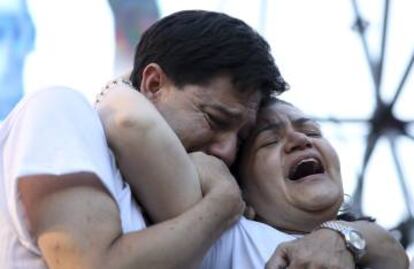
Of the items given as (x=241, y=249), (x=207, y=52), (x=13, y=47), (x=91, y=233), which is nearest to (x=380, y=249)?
(x=241, y=249)

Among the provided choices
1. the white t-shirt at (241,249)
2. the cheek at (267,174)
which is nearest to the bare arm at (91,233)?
the white t-shirt at (241,249)

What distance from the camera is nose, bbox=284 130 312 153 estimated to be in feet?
4.89

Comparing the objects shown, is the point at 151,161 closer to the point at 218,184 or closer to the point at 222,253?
the point at 218,184

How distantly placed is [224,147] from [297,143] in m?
0.19

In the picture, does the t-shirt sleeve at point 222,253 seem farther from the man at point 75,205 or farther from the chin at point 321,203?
the chin at point 321,203

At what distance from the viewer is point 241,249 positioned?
1.28 m

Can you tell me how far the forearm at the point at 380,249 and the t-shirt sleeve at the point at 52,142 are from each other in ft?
1.36

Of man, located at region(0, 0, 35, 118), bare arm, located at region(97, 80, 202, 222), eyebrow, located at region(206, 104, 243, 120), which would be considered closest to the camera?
bare arm, located at region(97, 80, 202, 222)

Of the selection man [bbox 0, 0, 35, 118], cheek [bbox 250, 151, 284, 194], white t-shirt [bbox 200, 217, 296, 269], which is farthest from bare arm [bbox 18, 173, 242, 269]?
man [bbox 0, 0, 35, 118]

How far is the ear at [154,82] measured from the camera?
52.9 inches

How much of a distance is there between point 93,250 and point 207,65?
0.42 meters

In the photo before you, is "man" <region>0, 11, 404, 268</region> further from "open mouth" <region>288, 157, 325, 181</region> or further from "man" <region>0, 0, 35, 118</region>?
"man" <region>0, 0, 35, 118</region>

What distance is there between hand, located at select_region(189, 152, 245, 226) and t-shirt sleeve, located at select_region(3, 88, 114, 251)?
0.46 feet

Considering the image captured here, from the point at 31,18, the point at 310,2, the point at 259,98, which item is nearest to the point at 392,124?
A: the point at 310,2
